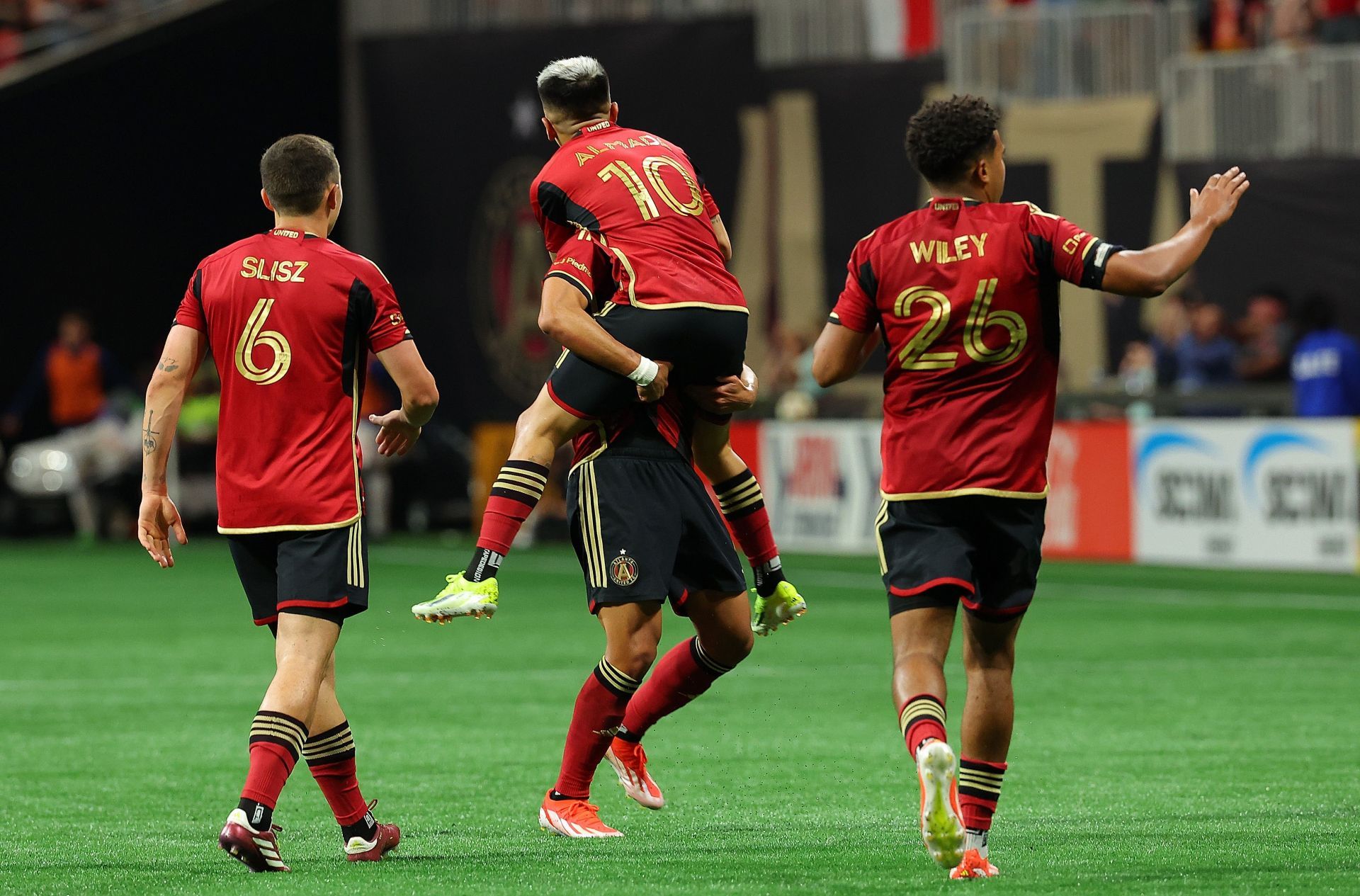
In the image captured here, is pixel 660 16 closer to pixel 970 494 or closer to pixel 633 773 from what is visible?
pixel 633 773

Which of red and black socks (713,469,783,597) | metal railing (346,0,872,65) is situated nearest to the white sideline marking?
metal railing (346,0,872,65)

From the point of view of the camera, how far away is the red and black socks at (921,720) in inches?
218

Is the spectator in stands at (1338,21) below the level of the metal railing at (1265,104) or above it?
above

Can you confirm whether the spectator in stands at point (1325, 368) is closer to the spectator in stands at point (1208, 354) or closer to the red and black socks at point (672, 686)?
the spectator in stands at point (1208, 354)

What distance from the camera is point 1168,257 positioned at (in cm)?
562

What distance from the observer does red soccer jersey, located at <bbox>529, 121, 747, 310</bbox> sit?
6.47m

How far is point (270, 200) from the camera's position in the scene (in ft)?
20.4

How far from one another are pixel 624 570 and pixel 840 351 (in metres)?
1.04

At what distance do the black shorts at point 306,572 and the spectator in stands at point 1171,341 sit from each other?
13295 millimetres

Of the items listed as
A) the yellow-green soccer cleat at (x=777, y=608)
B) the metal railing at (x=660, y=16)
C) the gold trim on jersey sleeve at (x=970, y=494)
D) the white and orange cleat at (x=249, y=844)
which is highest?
the metal railing at (x=660, y=16)

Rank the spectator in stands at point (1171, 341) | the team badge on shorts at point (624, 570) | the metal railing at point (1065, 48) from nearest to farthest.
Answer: the team badge on shorts at point (624, 570) → the spectator in stands at point (1171, 341) → the metal railing at point (1065, 48)

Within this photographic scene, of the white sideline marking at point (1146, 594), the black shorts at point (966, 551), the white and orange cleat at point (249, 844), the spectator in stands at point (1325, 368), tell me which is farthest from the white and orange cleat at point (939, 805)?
the spectator in stands at point (1325, 368)

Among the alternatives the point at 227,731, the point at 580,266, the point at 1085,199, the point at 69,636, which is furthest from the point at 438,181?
the point at 580,266

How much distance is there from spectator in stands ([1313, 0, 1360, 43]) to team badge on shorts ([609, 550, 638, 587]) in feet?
47.9
